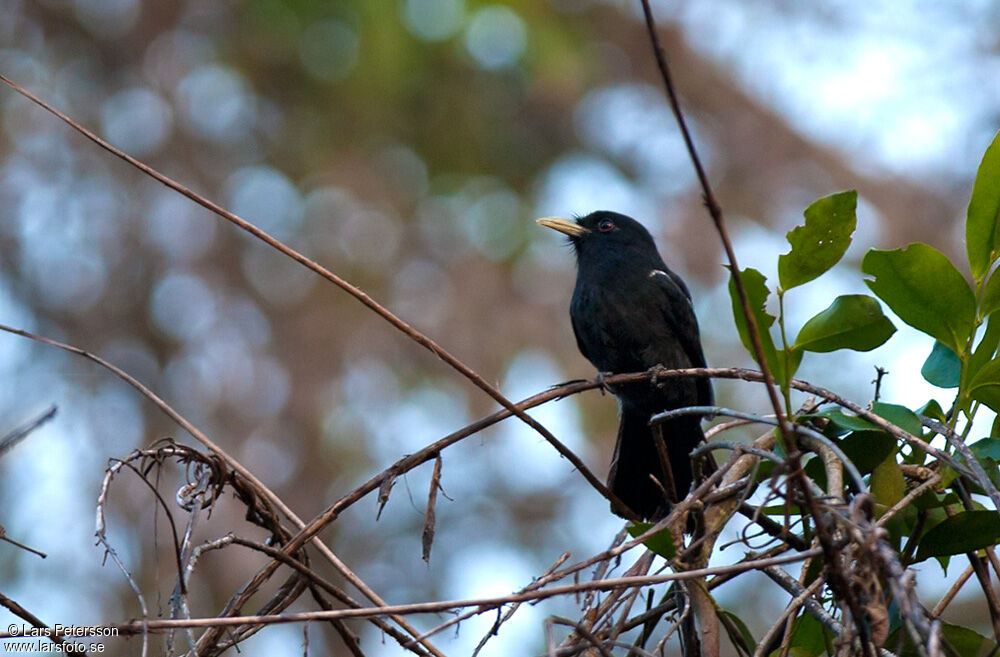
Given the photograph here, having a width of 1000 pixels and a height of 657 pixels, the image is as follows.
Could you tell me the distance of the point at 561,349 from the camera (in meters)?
11.1

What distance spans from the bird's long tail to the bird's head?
1148 millimetres

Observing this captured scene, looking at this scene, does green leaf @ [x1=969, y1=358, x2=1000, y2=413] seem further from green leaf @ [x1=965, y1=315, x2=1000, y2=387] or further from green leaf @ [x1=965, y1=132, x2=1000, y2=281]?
green leaf @ [x1=965, y1=132, x2=1000, y2=281]

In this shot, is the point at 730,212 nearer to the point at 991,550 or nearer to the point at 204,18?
the point at 204,18

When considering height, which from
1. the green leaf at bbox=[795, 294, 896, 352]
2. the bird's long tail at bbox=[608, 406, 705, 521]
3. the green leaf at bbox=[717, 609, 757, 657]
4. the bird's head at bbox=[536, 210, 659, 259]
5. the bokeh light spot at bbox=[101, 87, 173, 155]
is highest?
the bokeh light spot at bbox=[101, 87, 173, 155]

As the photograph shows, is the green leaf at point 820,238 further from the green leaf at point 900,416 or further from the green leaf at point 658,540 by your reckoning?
the green leaf at point 658,540

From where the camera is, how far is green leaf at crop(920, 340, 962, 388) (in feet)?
7.89

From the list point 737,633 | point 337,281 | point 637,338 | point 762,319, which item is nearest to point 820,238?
point 762,319

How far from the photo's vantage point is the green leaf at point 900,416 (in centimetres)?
223

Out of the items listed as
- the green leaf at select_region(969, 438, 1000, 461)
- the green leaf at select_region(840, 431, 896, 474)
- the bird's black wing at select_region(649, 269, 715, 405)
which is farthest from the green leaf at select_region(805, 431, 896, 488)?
the bird's black wing at select_region(649, 269, 715, 405)

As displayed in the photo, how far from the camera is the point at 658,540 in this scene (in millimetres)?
2234

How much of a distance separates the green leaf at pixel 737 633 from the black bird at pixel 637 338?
3.88 feet

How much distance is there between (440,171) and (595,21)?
8.09 feet

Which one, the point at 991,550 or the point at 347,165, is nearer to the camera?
the point at 991,550

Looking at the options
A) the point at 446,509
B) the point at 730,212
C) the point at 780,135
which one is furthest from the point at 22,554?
the point at 780,135
